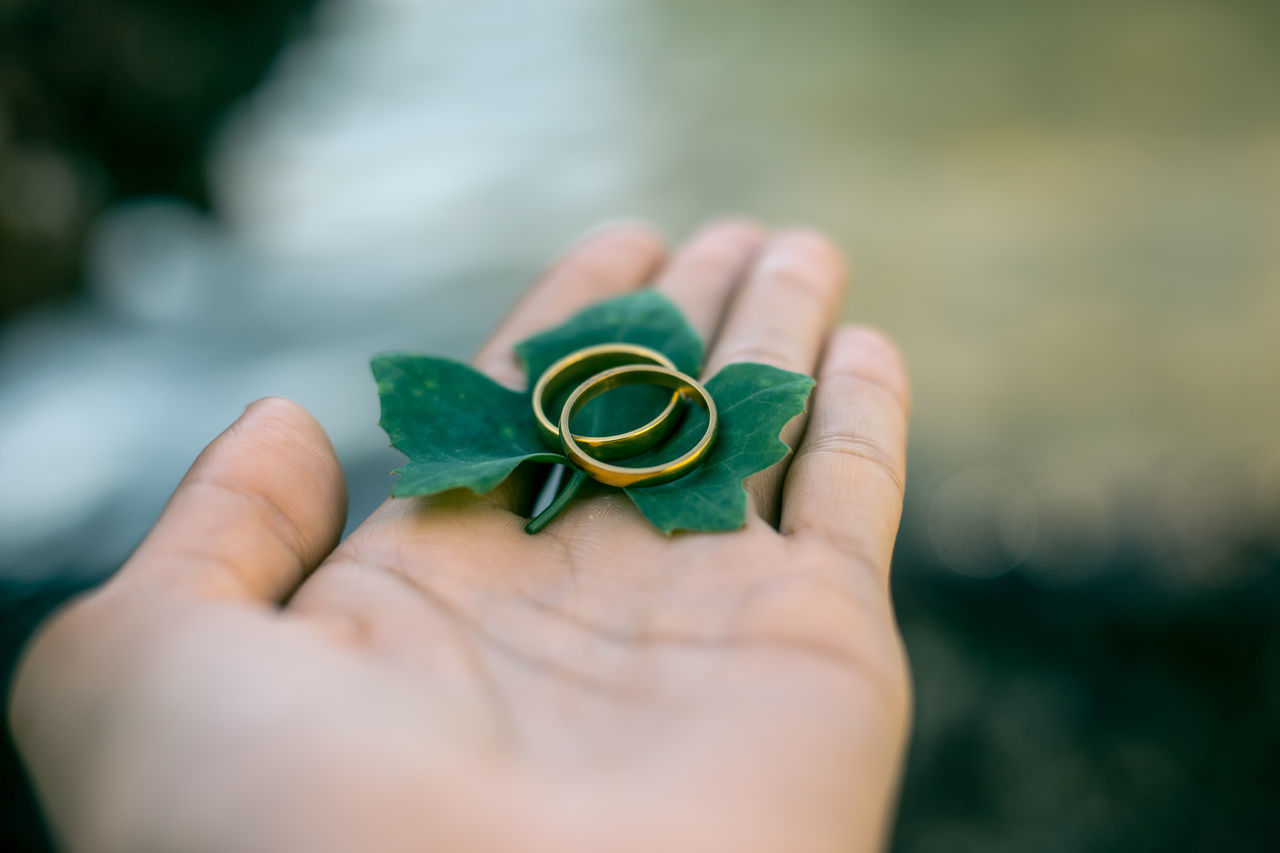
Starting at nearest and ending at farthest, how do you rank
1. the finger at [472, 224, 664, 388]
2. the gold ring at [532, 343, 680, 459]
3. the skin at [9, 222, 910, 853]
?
1. the skin at [9, 222, 910, 853]
2. the gold ring at [532, 343, 680, 459]
3. the finger at [472, 224, 664, 388]

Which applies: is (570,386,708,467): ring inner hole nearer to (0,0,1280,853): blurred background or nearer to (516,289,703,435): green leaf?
(516,289,703,435): green leaf

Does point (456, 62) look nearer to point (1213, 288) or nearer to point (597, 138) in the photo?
point (597, 138)

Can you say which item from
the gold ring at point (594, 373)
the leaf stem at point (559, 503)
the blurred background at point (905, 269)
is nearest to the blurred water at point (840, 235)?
the blurred background at point (905, 269)

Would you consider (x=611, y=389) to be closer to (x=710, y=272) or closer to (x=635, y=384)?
(x=635, y=384)

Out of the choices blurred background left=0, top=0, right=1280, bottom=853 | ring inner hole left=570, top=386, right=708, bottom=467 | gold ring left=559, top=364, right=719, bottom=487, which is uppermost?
gold ring left=559, top=364, right=719, bottom=487

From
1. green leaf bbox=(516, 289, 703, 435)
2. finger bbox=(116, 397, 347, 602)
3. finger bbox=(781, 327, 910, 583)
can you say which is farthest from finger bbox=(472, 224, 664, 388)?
finger bbox=(781, 327, 910, 583)

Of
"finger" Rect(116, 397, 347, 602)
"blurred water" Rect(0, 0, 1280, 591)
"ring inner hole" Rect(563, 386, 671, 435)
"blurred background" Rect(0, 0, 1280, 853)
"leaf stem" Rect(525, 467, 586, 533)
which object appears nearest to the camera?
"finger" Rect(116, 397, 347, 602)
